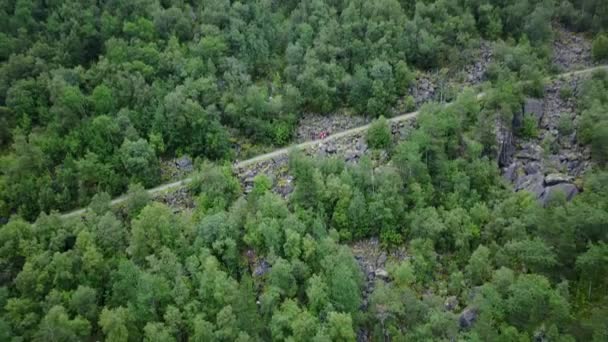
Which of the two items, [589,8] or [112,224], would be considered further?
[589,8]

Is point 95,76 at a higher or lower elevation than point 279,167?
higher

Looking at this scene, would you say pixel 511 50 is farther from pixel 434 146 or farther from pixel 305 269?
pixel 305 269

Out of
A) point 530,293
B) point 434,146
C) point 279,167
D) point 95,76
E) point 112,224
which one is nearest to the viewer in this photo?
point 530,293

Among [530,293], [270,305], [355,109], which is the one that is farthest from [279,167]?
[530,293]

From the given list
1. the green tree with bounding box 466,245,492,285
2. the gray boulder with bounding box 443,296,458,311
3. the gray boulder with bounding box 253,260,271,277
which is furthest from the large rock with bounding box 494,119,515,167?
the gray boulder with bounding box 253,260,271,277

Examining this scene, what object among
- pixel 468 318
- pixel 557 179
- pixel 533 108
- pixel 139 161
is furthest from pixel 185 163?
pixel 533 108

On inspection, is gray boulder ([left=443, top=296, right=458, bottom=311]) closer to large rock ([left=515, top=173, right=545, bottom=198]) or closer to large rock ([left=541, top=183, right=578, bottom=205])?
large rock ([left=541, top=183, right=578, bottom=205])

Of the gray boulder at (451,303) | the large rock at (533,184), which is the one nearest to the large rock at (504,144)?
the large rock at (533,184)
